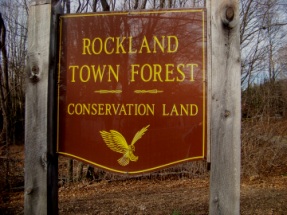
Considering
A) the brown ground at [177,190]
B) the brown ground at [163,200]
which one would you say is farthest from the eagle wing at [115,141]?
the brown ground at [177,190]

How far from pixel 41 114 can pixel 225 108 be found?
1486mm

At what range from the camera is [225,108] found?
268 centimetres

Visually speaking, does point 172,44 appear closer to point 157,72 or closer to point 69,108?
point 157,72

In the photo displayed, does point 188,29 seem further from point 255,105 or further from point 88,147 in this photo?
point 255,105

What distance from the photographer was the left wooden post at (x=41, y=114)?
2.92 metres

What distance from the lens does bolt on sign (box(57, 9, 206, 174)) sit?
2787 millimetres

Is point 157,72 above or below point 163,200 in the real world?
above

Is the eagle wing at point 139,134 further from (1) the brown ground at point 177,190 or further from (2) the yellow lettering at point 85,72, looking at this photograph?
(1) the brown ground at point 177,190

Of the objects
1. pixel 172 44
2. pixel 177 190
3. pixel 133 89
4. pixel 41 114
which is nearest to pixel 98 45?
pixel 133 89

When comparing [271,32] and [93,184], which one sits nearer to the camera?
[93,184]

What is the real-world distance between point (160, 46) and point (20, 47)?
20.1 meters

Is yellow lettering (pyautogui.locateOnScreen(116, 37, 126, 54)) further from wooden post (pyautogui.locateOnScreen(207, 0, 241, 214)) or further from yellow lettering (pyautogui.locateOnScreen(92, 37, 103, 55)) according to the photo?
wooden post (pyautogui.locateOnScreen(207, 0, 241, 214))

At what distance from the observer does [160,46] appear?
2.87 meters

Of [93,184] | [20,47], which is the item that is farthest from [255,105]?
[20,47]
